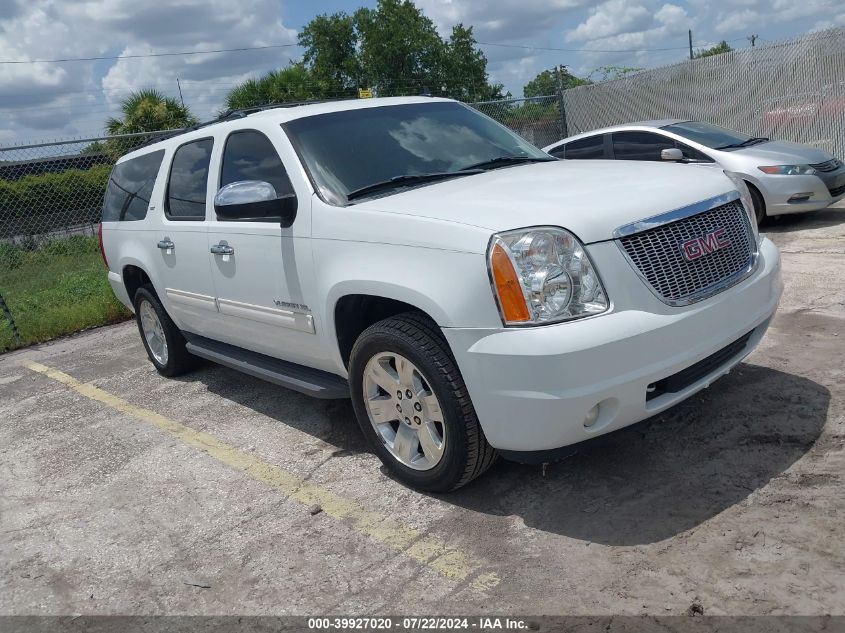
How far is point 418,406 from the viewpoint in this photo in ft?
12.0

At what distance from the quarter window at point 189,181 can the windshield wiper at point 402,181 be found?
1509mm

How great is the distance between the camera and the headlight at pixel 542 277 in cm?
310

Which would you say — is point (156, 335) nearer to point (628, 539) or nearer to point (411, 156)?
point (411, 156)

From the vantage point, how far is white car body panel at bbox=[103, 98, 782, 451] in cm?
307

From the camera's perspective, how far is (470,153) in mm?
4535

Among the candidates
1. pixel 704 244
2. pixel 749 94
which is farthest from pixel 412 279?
pixel 749 94

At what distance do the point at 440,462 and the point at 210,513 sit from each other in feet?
4.20

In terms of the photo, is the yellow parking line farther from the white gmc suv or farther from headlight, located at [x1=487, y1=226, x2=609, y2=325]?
headlight, located at [x1=487, y1=226, x2=609, y2=325]

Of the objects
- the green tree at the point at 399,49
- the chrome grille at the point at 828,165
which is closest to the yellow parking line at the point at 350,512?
the chrome grille at the point at 828,165

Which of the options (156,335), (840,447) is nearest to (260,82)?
(156,335)

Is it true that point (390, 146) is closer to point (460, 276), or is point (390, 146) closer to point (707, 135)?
point (460, 276)

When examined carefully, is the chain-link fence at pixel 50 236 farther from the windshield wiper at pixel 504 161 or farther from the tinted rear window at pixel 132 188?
the windshield wiper at pixel 504 161

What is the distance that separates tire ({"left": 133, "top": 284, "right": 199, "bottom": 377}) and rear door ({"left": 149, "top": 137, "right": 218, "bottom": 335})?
0.37 meters

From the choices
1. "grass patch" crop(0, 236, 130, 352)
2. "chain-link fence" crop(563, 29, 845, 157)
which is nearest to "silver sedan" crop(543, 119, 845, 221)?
"chain-link fence" crop(563, 29, 845, 157)
